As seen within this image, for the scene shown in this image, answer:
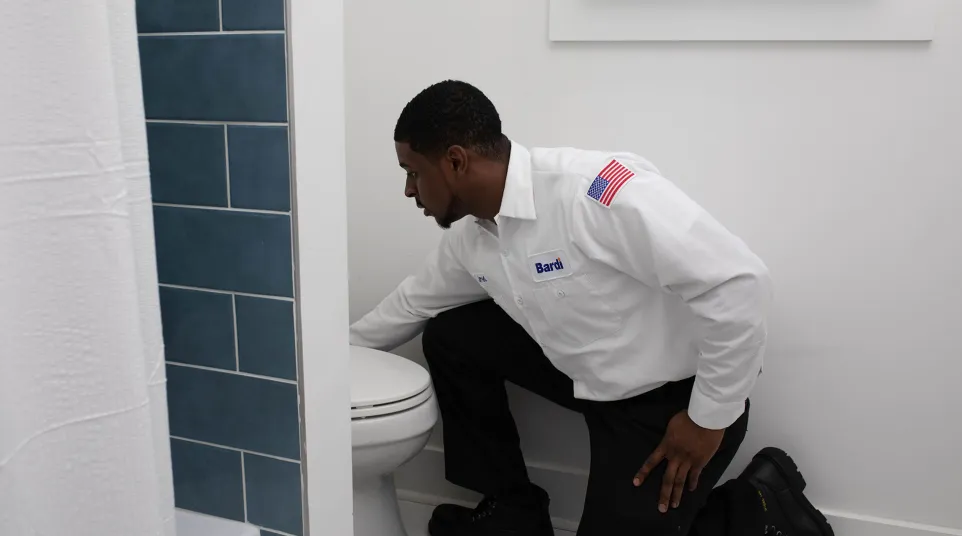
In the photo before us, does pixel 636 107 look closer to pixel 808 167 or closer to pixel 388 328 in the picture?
pixel 808 167

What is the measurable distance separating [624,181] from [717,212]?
42 cm

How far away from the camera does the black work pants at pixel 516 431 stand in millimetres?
1490

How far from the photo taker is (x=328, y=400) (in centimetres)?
101

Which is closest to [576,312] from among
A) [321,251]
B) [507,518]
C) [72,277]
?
[507,518]

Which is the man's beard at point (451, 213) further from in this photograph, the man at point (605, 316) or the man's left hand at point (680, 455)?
the man's left hand at point (680, 455)

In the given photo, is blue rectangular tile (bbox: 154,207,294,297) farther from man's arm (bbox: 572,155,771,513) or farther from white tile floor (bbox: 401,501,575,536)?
white tile floor (bbox: 401,501,575,536)

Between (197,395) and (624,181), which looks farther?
(624,181)

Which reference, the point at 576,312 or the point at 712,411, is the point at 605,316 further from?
the point at 712,411

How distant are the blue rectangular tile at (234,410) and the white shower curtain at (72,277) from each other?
388mm

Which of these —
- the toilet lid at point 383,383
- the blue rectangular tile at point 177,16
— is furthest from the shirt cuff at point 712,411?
the blue rectangular tile at point 177,16

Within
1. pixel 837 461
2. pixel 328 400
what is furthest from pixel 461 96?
pixel 837 461

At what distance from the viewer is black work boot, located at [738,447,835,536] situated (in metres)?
1.61

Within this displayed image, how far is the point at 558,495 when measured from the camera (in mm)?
1893

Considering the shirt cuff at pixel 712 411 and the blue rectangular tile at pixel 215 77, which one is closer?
the blue rectangular tile at pixel 215 77
